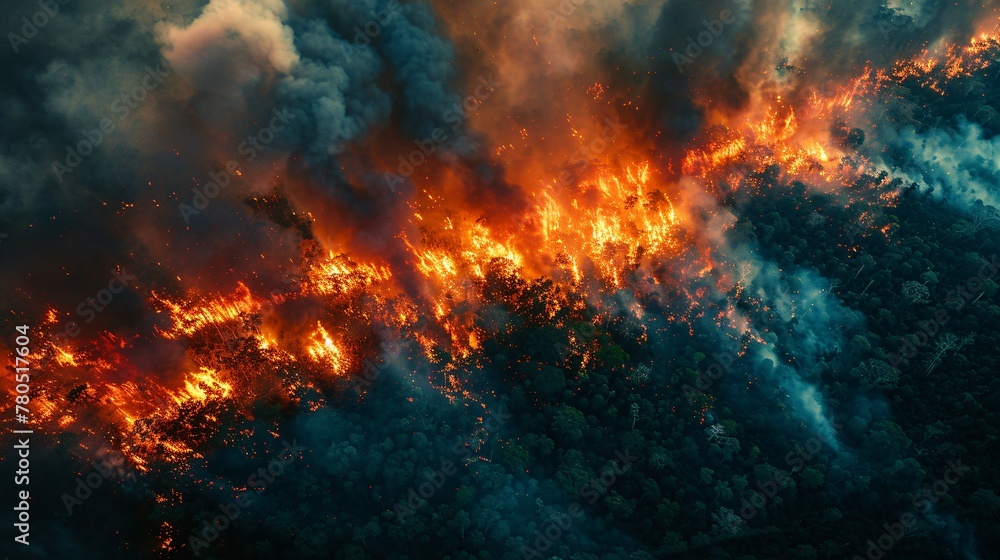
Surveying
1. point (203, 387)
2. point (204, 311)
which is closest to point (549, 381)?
point (203, 387)

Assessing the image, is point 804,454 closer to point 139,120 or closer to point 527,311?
point 527,311

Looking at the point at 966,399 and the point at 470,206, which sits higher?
the point at 470,206

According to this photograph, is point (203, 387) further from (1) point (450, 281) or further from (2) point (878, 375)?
(2) point (878, 375)

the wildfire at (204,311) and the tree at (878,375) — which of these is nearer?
the wildfire at (204,311)

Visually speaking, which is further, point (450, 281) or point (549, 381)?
point (450, 281)

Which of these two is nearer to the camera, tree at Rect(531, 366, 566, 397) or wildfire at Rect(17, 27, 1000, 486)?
wildfire at Rect(17, 27, 1000, 486)

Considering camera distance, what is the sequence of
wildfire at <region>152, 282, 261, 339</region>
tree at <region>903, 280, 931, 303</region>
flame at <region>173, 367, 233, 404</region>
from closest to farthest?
flame at <region>173, 367, 233, 404</region>, wildfire at <region>152, 282, 261, 339</region>, tree at <region>903, 280, 931, 303</region>

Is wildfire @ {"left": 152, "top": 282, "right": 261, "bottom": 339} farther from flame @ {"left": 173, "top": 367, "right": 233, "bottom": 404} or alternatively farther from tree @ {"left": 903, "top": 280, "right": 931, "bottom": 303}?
tree @ {"left": 903, "top": 280, "right": 931, "bottom": 303}

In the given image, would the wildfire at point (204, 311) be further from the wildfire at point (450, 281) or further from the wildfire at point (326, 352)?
the wildfire at point (326, 352)

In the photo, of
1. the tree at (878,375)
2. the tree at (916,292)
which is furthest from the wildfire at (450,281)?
the tree at (878,375)

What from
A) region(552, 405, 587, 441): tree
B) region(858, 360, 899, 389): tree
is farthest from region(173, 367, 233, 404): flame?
region(858, 360, 899, 389): tree

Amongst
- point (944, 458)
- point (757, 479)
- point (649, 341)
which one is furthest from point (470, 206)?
point (944, 458)
